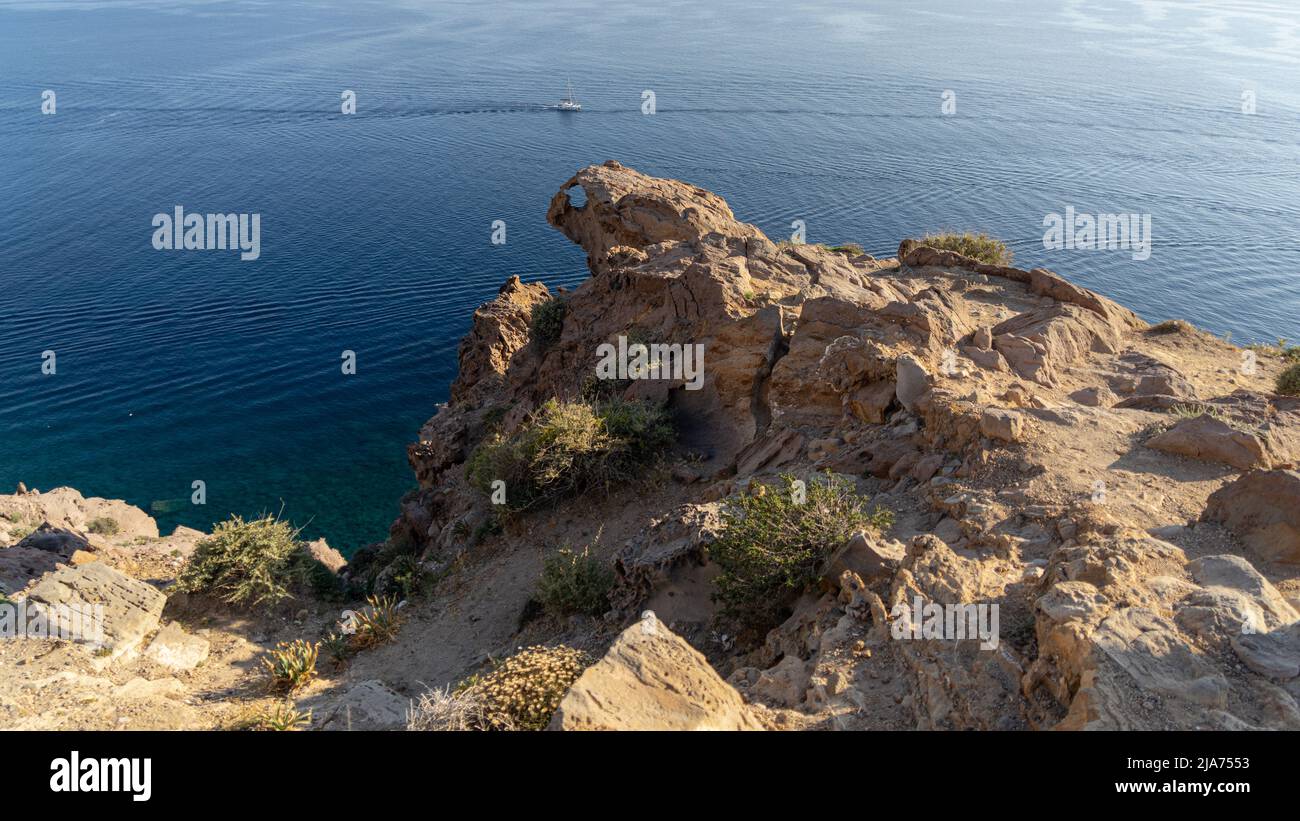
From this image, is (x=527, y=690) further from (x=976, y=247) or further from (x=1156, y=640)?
(x=976, y=247)

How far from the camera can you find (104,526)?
74.5 ft

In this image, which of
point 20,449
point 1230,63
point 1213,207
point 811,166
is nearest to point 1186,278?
point 1213,207

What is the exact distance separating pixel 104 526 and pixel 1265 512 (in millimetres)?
27262

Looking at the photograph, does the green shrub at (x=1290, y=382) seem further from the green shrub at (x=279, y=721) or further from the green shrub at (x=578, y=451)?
the green shrub at (x=279, y=721)

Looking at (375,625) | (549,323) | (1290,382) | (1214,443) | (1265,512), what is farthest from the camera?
(549,323)

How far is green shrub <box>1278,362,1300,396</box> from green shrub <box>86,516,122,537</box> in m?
29.7

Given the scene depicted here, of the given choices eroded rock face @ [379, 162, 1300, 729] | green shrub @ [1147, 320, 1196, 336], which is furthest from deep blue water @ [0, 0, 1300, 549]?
green shrub @ [1147, 320, 1196, 336]

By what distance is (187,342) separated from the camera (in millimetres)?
40188

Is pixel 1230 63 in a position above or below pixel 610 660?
above

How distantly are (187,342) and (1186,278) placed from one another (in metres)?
55.7

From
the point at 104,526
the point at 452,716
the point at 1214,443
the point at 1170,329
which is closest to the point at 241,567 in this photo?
the point at 452,716

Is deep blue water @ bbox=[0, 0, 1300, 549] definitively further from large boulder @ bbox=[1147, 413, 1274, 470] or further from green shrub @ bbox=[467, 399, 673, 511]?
large boulder @ bbox=[1147, 413, 1274, 470]

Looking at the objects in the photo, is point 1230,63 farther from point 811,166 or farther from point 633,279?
point 633,279

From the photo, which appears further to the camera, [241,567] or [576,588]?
[241,567]
